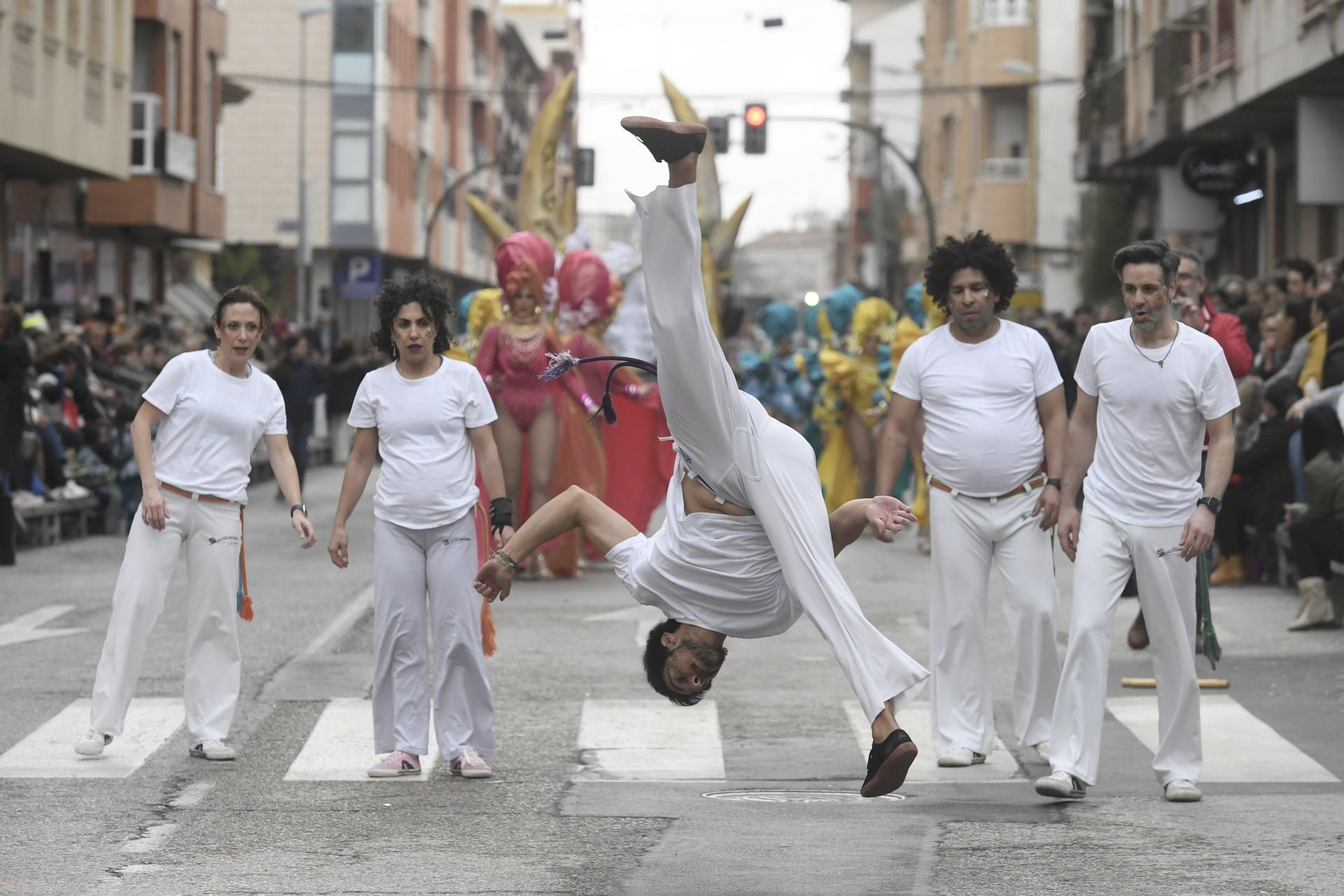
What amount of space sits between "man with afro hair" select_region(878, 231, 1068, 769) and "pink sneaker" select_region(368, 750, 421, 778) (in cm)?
208

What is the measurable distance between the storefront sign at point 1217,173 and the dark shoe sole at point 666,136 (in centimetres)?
2479

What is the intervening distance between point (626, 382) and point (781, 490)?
1223 centimetres

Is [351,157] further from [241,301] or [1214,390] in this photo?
[1214,390]

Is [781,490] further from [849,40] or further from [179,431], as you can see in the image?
[849,40]

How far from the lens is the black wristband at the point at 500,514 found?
898 centimetres

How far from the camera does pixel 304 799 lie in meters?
8.67

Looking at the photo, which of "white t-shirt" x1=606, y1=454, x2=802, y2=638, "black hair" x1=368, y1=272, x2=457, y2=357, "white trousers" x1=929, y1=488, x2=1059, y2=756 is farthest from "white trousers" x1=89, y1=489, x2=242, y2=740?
"white t-shirt" x1=606, y1=454, x2=802, y2=638

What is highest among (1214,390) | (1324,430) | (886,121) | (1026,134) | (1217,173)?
(886,121)

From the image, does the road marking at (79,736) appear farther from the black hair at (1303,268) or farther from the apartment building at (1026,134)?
the apartment building at (1026,134)

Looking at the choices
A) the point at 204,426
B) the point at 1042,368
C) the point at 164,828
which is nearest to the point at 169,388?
Answer: the point at 204,426

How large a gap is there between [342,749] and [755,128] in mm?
28824

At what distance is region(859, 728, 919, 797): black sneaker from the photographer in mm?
6859

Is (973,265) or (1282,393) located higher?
(973,265)

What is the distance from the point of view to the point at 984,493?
949 centimetres
